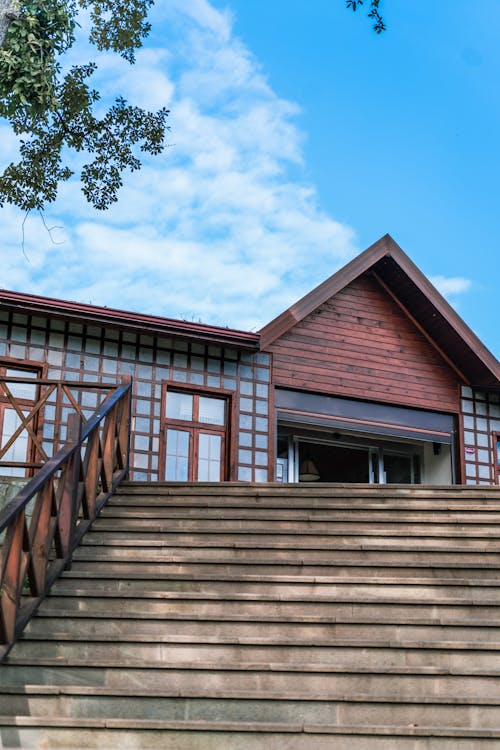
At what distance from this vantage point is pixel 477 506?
761cm

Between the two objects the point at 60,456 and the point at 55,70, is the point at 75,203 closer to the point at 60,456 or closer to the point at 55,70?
the point at 55,70

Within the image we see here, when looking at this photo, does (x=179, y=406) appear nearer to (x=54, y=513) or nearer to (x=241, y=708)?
(x=54, y=513)

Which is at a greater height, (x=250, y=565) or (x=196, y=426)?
(x=196, y=426)

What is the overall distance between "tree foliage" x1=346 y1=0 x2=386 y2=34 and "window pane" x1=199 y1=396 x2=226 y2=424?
5102 millimetres

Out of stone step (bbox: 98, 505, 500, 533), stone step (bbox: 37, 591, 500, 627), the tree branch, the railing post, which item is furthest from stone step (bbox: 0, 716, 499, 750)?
the tree branch

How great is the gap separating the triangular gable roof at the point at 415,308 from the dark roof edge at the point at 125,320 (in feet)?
1.56

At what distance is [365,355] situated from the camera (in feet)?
48.0

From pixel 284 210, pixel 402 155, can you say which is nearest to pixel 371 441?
pixel 284 210

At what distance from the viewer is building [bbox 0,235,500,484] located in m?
12.6

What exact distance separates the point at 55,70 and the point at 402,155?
28.3m

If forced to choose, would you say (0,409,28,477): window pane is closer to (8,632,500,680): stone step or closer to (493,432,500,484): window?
A: (8,632,500,680): stone step

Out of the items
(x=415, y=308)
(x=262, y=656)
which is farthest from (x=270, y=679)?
(x=415, y=308)

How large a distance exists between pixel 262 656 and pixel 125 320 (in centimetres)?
754

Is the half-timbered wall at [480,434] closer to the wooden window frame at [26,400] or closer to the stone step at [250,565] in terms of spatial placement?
the wooden window frame at [26,400]
